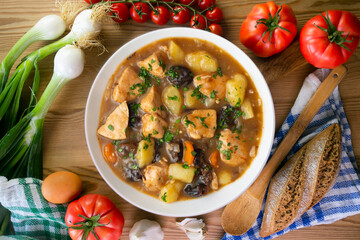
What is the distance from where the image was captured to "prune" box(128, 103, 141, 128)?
11.8 ft

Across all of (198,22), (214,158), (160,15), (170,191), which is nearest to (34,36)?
(160,15)

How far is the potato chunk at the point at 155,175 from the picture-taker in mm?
3473

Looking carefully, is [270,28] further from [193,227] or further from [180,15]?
[193,227]

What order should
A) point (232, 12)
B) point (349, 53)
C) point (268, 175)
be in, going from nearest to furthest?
point (349, 53) < point (268, 175) < point (232, 12)

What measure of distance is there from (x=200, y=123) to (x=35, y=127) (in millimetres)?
1997

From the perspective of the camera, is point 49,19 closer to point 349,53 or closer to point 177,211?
point 177,211

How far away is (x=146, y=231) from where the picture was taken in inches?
149

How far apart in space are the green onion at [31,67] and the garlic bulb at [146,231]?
1927 mm

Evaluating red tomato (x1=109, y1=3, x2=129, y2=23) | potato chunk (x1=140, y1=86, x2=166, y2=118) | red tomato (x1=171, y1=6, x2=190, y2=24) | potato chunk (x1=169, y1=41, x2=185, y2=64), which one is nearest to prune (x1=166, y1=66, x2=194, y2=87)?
potato chunk (x1=169, y1=41, x2=185, y2=64)

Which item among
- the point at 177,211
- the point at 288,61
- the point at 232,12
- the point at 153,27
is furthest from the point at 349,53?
the point at 177,211

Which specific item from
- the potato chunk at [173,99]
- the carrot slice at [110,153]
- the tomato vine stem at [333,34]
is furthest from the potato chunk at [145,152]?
the tomato vine stem at [333,34]

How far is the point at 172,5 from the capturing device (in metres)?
3.94

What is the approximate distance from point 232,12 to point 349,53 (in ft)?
4.67

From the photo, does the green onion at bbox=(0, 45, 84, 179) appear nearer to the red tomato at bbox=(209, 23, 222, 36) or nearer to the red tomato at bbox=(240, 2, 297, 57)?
the red tomato at bbox=(209, 23, 222, 36)
